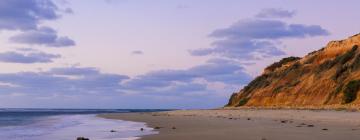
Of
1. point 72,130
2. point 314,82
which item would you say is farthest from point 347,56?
point 72,130

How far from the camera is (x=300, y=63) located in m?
64.6

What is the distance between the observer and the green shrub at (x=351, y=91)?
136 feet

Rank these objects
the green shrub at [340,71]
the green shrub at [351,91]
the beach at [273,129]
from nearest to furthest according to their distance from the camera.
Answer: the beach at [273,129]
the green shrub at [351,91]
the green shrub at [340,71]

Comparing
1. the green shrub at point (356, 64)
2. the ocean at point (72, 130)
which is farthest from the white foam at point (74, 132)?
the green shrub at point (356, 64)

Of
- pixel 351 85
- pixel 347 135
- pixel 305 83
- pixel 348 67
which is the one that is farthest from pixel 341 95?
pixel 347 135

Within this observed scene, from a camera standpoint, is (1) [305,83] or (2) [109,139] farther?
(1) [305,83]

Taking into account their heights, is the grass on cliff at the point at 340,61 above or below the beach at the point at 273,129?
above

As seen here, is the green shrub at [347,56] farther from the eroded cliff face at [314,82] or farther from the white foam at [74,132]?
the white foam at [74,132]

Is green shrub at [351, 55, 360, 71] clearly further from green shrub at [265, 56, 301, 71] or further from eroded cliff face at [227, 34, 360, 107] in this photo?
green shrub at [265, 56, 301, 71]

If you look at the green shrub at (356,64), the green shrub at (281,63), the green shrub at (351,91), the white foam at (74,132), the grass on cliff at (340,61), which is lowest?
the white foam at (74,132)

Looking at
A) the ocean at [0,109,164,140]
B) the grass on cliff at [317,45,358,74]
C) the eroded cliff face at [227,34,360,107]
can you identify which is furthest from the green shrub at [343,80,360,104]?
the ocean at [0,109,164,140]

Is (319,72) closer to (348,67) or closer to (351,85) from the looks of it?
(348,67)

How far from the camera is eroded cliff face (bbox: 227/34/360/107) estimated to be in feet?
149

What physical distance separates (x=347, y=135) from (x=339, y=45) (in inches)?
1784
